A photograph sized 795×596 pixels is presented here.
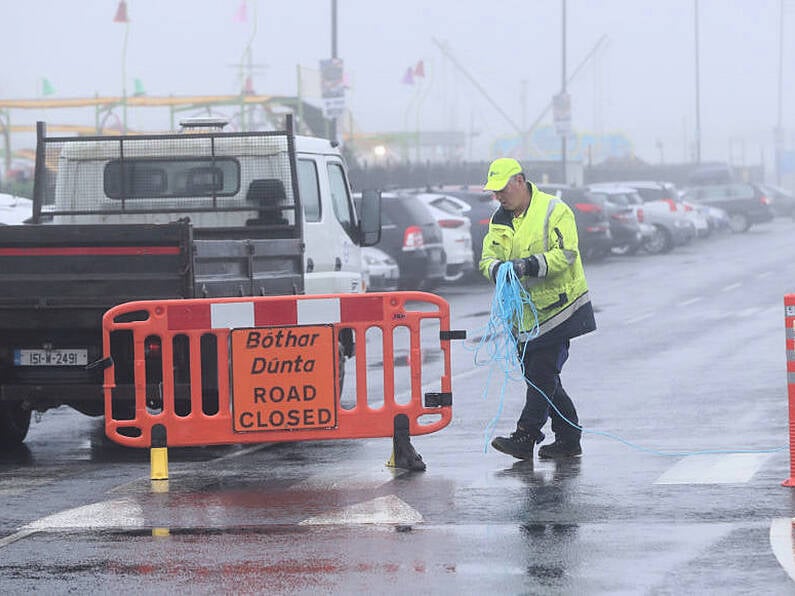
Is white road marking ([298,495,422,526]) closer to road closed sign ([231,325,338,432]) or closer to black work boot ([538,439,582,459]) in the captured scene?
road closed sign ([231,325,338,432])

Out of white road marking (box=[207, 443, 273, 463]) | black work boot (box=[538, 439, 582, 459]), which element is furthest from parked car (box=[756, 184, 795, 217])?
black work boot (box=[538, 439, 582, 459])

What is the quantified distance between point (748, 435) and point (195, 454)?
3685 mm

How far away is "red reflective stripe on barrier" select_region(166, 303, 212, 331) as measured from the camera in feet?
33.8

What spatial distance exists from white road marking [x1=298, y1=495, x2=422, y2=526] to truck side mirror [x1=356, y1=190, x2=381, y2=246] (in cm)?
579

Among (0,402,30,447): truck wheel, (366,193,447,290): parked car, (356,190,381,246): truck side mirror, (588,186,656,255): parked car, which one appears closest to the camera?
(0,402,30,447): truck wheel

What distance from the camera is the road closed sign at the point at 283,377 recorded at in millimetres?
10289

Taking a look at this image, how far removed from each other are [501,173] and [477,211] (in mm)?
23623

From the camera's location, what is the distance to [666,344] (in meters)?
19.7

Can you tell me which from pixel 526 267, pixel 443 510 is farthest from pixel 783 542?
pixel 526 267

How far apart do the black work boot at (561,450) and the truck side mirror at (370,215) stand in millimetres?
4228

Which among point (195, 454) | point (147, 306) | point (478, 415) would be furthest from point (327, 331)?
point (478, 415)

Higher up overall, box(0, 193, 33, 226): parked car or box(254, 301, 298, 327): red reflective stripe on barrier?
box(0, 193, 33, 226): parked car

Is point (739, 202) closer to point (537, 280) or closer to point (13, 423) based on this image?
point (13, 423)

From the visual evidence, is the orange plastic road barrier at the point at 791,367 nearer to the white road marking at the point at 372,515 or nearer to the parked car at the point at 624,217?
the white road marking at the point at 372,515
